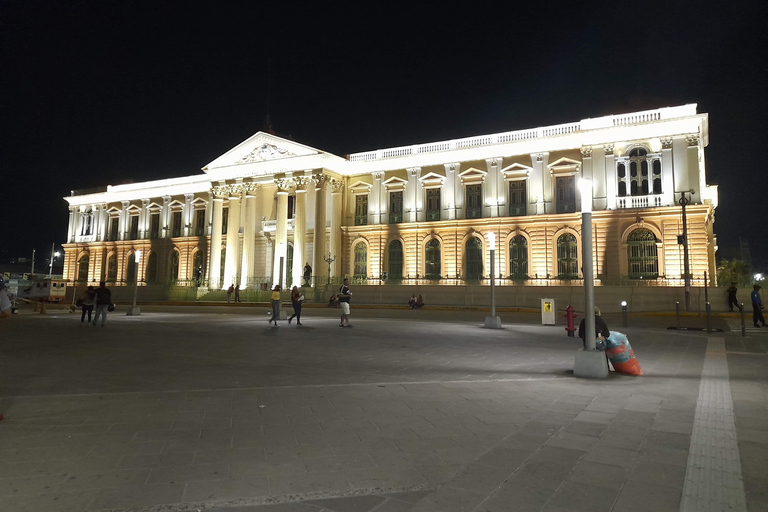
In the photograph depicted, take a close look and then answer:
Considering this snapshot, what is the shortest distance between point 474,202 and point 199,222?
27.1 m

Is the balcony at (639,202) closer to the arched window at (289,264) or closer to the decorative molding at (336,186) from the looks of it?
the decorative molding at (336,186)

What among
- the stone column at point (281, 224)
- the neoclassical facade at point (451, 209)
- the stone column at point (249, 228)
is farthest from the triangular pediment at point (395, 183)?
the stone column at point (249, 228)

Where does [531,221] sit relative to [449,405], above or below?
above

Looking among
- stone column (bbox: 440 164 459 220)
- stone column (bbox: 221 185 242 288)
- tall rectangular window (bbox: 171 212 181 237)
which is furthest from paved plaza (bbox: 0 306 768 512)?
tall rectangular window (bbox: 171 212 181 237)

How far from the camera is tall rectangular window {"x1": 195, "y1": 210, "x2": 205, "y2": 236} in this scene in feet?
153

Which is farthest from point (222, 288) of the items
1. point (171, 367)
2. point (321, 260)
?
point (171, 367)

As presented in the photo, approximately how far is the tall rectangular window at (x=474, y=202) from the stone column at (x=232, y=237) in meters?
19.1

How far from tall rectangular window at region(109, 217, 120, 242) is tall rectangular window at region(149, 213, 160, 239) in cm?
464

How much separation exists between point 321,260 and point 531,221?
15.5 metres

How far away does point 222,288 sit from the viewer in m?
39.4

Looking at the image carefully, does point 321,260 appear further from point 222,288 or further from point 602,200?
point 602,200

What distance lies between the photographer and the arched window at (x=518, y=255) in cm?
3321

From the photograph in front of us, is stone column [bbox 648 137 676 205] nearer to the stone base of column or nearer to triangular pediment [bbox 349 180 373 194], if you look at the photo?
triangular pediment [bbox 349 180 373 194]

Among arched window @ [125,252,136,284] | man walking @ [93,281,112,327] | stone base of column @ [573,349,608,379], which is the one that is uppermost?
arched window @ [125,252,136,284]
